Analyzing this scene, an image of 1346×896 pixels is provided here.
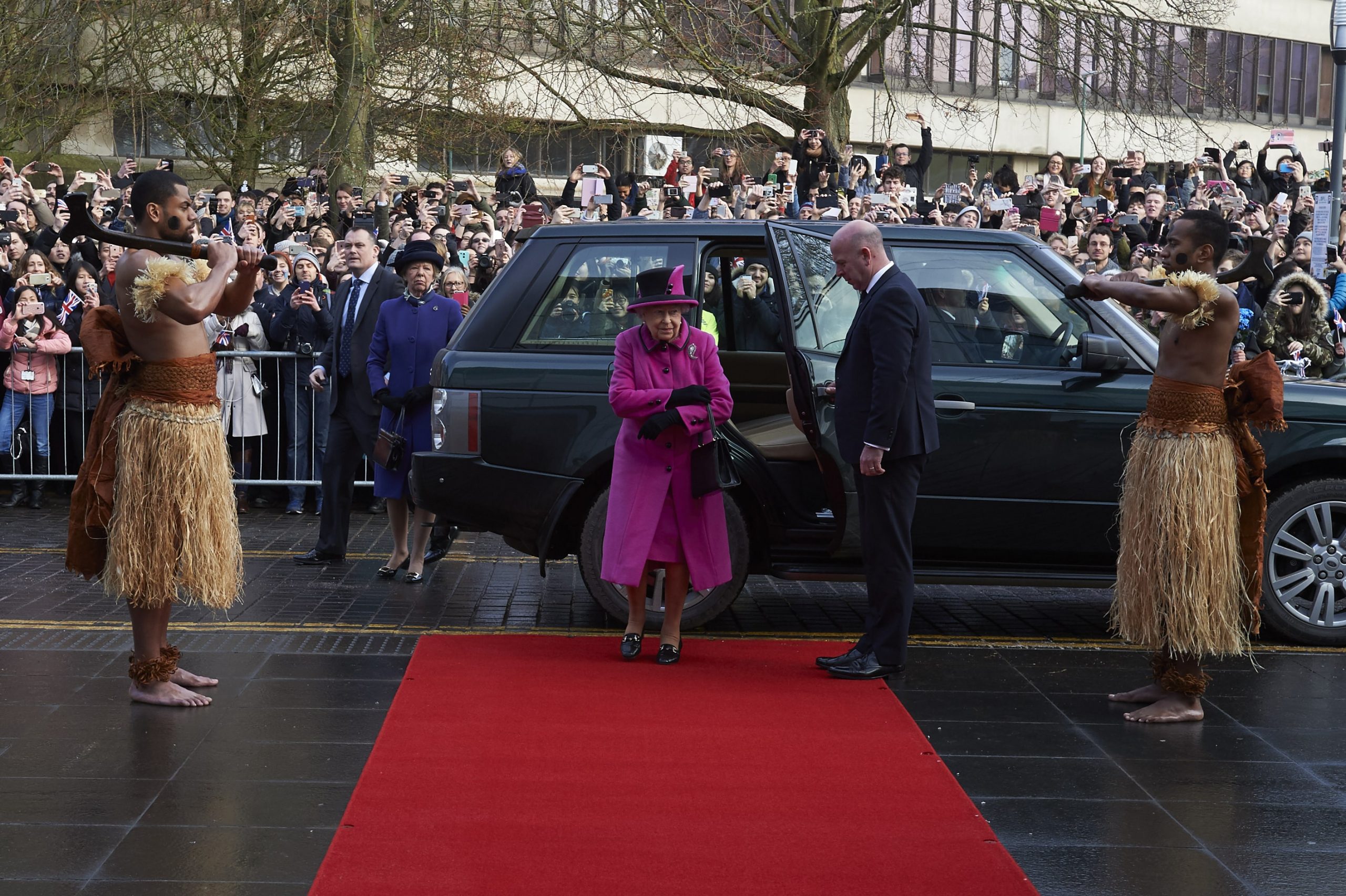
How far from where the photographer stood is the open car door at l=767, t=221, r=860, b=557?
6812mm

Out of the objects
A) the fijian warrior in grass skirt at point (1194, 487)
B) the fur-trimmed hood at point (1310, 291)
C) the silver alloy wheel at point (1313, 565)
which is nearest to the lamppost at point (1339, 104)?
the fur-trimmed hood at point (1310, 291)

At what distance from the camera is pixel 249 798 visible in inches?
193

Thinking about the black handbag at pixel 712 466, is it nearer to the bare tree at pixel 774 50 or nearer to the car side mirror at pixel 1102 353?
the car side mirror at pixel 1102 353

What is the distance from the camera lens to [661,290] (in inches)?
264

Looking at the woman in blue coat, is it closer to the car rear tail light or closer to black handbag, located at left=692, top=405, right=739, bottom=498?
the car rear tail light

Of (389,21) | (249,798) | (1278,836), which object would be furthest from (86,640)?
(389,21)

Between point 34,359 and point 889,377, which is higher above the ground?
point 889,377

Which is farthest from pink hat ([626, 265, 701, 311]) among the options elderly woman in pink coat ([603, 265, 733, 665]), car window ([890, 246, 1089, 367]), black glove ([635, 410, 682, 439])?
car window ([890, 246, 1089, 367])

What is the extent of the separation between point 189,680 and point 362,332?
11.5 ft

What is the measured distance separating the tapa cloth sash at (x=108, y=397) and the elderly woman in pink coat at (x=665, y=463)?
1.79m

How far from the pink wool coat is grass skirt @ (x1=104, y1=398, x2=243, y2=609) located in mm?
1760

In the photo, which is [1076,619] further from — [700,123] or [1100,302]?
[700,123]

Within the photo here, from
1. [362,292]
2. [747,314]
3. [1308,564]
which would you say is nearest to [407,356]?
[362,292]

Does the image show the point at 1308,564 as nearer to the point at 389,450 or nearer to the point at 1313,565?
the point at 1313,565
